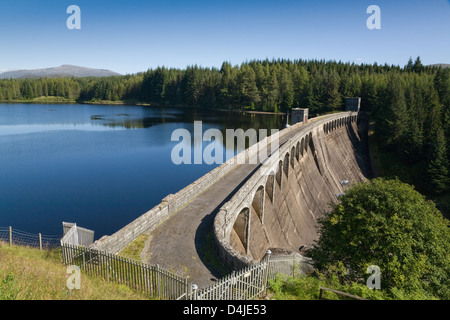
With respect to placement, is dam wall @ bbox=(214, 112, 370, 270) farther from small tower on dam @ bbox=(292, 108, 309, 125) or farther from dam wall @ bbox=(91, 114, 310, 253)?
small tower on dam @ bbox=(292, 108, 309, 125)

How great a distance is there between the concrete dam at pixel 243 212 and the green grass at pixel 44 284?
2.99m

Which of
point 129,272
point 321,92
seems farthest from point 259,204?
point 321,92

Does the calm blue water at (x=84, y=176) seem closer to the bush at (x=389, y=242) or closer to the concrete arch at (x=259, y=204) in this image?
the concrete arch at (x=259, y=204)

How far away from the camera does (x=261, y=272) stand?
42.5 feet

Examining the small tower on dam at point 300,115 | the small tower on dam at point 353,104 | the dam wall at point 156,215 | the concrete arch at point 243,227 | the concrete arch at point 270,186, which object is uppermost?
the small tower on dam at point 353,104

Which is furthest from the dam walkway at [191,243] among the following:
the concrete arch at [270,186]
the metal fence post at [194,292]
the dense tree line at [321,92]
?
the dense tree line at [321,92]

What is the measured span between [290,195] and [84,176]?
29.2m

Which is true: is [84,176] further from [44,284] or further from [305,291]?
[305,291]

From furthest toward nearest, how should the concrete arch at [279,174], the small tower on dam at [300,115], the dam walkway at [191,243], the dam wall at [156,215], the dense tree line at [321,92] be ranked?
the small tower on dam at [300,115], the dense tree line at [321,92], the concrete arch at [279,174], the dam wall at [156,215], the dam walkway at [191,243]

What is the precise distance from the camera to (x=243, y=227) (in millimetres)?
25297

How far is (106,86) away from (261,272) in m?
190

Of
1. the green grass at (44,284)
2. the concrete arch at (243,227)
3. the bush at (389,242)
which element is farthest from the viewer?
the concrete arch at (243,227)

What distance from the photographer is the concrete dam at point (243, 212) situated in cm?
1655

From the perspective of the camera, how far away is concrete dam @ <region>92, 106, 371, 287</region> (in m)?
16.6
